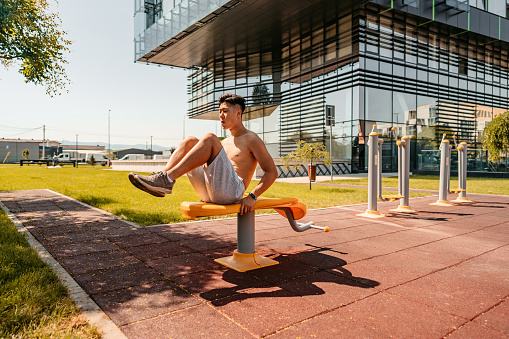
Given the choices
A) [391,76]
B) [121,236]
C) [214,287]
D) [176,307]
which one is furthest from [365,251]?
[391,76]

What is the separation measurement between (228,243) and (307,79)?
74.2 ft

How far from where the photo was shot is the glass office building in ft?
72.3

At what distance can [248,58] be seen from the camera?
1147 inches

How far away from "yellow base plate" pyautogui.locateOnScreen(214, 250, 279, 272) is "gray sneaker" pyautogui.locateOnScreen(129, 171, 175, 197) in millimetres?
1195

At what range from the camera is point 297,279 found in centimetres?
337

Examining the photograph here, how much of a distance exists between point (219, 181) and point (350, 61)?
21459mm

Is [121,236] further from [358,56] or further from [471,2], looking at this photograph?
[471,2]

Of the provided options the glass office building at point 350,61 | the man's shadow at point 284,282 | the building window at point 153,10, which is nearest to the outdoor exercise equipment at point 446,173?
the man's shadow at point 284,282

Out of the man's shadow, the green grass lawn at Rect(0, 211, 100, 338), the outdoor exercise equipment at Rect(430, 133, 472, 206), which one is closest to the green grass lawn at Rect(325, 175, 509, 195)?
the outdoor exercise equipment at Rect(430, 133, 472, 206)

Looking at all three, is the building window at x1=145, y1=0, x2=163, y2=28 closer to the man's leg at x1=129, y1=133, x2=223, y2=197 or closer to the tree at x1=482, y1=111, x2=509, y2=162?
the tree at x1=482, y1=111, x2=509, y2=162

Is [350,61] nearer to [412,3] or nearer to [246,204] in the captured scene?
[412,3]

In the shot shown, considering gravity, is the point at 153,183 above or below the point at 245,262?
above

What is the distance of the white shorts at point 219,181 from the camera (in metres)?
3.30

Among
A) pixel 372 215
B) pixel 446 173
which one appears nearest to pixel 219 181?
pixel 372 215
